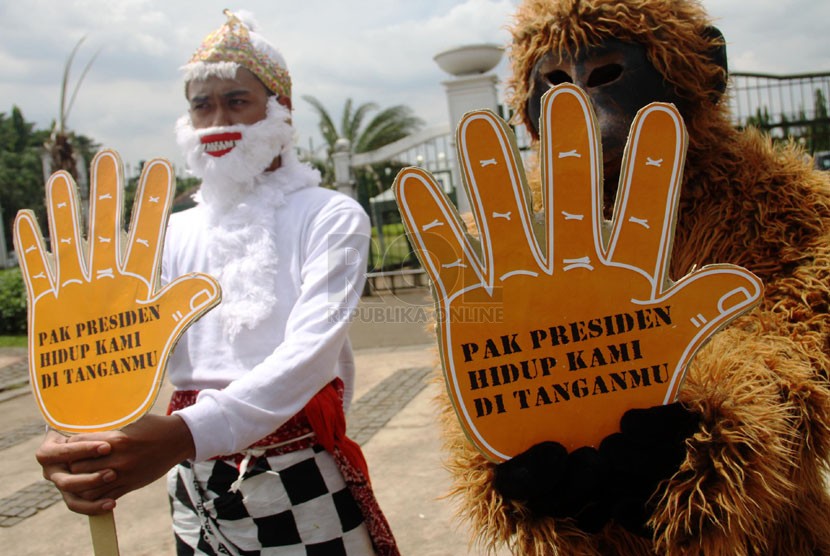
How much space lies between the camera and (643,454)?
107cm

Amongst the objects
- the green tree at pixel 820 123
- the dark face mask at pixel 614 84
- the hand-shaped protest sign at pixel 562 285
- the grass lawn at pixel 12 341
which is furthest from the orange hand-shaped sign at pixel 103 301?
the grass lawn at pixel 12 341

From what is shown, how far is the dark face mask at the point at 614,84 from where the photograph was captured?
141cm

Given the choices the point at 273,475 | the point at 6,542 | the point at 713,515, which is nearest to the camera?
the point at 713,515

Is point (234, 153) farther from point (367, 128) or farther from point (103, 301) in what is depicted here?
point (367, 128)

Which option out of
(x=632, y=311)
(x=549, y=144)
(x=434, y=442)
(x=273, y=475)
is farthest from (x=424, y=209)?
(x=434, y=442)

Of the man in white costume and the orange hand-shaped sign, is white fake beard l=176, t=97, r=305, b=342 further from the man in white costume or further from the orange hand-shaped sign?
the orange hand-shaped sign

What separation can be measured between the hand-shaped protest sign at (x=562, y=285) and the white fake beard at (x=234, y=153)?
0.69 meters

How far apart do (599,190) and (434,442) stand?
2933 millimetres

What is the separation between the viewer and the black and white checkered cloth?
1461 mm

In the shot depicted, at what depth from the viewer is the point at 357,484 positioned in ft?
5.05

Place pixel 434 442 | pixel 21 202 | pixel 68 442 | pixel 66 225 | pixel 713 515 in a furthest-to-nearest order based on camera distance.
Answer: pixel 21 202
pixel 434 442
pixel 66 225
pixel 68 442
pixel 713 515

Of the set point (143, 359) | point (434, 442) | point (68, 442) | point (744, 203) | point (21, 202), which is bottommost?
point (434, 442)

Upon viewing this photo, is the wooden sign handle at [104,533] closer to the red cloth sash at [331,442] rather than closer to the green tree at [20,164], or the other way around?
the red cloth sash at [331,442]

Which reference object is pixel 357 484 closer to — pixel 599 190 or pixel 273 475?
pixel 273 475
